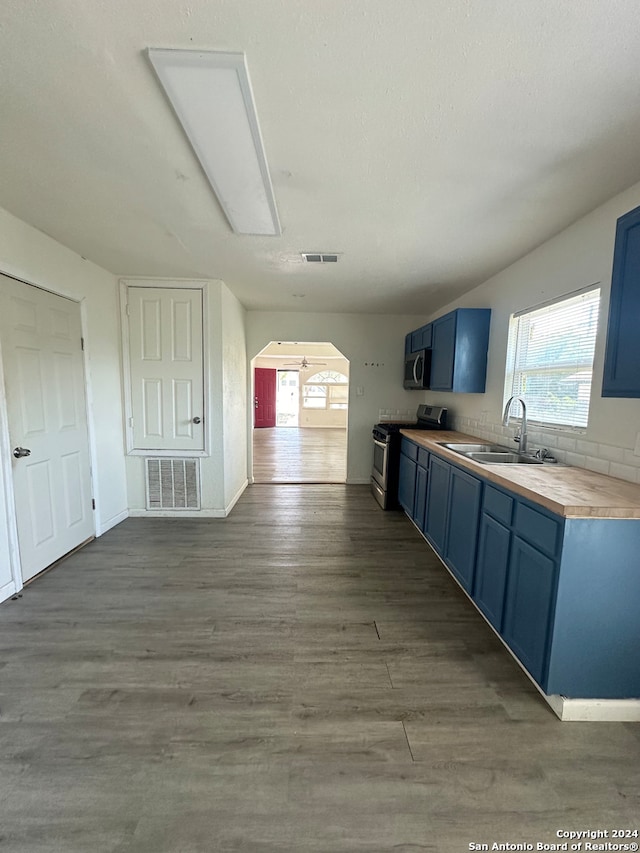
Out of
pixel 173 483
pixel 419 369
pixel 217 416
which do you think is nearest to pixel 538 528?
pixel 419 369

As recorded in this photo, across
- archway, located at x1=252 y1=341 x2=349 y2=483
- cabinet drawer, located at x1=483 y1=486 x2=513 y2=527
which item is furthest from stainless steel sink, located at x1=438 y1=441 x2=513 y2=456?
archway, located at x1=252 y1=341 x2=349 y2=483

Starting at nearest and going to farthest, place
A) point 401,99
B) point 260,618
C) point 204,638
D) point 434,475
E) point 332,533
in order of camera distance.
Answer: point 401,99 < point 204,638 < point 260,618 < point 434,475 < point 332,533

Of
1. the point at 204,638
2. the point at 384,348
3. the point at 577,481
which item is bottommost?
the point at 204,638

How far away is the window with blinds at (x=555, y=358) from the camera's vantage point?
2.12 metres

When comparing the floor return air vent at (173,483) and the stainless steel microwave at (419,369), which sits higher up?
the stainless steel microwave at (419,369)

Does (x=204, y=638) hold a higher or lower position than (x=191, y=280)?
lower

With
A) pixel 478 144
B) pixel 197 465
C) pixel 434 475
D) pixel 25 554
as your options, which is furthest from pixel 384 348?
pixel 25 554

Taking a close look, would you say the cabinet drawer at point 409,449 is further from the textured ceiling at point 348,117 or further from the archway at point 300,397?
the archway at point 300,397

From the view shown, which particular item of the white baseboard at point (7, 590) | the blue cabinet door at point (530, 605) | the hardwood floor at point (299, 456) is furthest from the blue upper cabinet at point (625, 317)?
the hardwood floor at point (299, 456)

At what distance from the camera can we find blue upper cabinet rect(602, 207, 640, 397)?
1.47 m

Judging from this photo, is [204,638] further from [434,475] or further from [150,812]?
[434,475]

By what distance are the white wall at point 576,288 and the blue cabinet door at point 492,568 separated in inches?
28.4

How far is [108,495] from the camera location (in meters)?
3.37

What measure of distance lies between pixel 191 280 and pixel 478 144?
2858 millimetres
